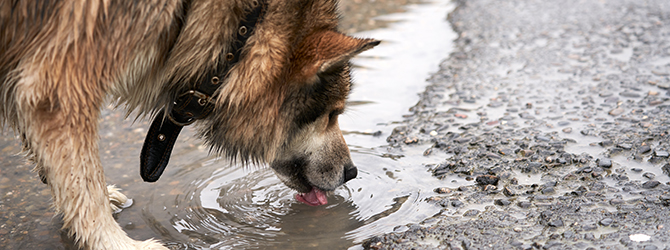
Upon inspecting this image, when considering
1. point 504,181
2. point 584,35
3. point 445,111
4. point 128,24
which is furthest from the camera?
point 584,35

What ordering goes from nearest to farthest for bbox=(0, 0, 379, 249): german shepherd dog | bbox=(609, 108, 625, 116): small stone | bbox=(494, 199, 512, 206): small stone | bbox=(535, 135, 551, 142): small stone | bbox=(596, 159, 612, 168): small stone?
bbox=(0, 0, 379, 249): german shepherd dog, bbox=(494, 199, 512, 206): small stone, bbox=(596, 159, 612, 168): small stone, bbox=(535, 135, 551, 142): small stone, bbox=(609, 108, 625, 116): small stone

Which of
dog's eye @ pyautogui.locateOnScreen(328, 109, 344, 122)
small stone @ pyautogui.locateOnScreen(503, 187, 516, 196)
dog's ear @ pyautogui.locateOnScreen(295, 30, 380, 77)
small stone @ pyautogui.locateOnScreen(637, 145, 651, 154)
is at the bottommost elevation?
small stone @ pyautogui.locateOnScreen(503, 187, 516, 196)

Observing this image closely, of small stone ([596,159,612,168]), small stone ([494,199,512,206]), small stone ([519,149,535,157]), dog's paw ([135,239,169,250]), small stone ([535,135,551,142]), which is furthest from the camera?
small stone ([535,135,551,142])

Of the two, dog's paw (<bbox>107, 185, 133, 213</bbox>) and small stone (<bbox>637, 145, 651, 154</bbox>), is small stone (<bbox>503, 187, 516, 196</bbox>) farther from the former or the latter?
dog's paw (<bbox>107, 185, 133, 213</bbox>)

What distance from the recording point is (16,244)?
3160 mm

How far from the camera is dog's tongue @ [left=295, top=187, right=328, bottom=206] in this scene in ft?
11.6

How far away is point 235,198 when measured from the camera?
3.66 m

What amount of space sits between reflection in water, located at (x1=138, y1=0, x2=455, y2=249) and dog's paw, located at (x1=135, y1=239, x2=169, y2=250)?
0.11 m

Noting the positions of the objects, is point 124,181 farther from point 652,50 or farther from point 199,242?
point 652,50

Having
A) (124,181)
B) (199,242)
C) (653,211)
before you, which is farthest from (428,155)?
(124,181)

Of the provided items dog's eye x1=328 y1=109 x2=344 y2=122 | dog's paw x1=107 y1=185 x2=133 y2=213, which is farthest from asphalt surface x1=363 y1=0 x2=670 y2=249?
dog's paw x1=107 y1=185 x2=133 y2=213

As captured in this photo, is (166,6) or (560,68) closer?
(166,6)

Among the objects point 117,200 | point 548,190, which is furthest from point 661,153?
point 117,200

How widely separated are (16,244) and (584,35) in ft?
17.6
